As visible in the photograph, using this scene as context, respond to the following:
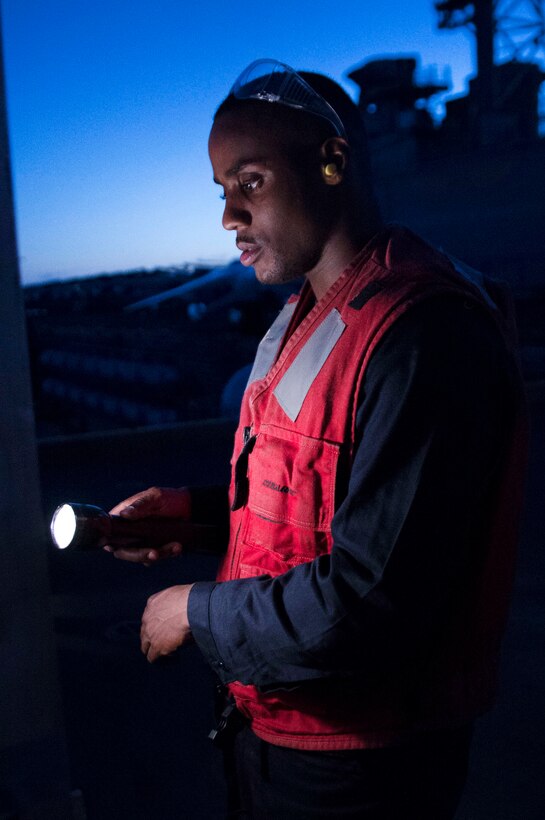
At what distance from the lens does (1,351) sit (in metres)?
1.83

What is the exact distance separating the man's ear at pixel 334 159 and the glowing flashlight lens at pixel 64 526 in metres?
0.74

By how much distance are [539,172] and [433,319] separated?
2465cm

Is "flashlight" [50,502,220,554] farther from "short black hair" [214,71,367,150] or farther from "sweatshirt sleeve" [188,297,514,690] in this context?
"short black hair" [214,71,367,150]

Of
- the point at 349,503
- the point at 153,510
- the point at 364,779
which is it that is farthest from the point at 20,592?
the point at 349,503

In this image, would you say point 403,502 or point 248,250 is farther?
point 248,250

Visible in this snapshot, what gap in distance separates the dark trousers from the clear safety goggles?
3.43ft

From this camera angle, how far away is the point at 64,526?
133 cm

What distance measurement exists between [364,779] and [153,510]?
2.10 feet

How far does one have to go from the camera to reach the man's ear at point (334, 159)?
4.07ft

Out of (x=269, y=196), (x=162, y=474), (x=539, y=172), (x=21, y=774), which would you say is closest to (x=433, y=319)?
(x=269, y=196)

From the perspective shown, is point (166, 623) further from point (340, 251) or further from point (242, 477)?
point (340, 251)

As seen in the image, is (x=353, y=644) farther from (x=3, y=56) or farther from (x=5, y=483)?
(x=3, y=56)

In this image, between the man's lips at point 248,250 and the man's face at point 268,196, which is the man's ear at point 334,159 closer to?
the man's face at point 268,196

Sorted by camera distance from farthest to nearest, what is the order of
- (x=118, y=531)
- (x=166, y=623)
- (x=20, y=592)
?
(x=20, y=592), (x=118, y=531), (x=166, y=623)
